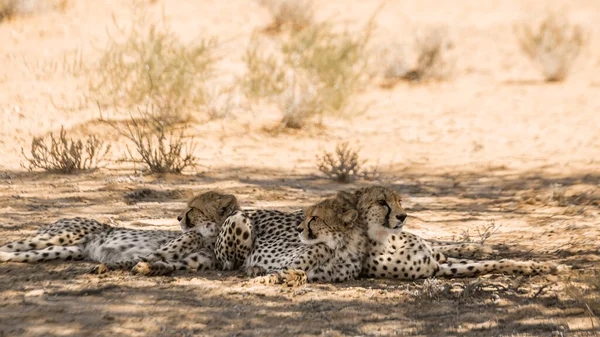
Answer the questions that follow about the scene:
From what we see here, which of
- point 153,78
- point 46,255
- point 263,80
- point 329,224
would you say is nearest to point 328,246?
point 329,224

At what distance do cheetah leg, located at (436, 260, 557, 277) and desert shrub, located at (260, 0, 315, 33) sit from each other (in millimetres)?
14265

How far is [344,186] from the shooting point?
950 cm

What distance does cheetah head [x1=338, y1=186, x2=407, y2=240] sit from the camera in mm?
5199

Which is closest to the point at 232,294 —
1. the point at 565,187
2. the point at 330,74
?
the point at 565,187

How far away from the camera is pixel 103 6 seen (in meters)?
18.0

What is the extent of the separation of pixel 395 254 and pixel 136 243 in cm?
169

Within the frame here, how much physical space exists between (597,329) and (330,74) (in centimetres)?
937

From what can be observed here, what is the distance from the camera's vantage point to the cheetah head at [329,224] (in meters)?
5.29

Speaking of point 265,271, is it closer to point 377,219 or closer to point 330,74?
point 377,219

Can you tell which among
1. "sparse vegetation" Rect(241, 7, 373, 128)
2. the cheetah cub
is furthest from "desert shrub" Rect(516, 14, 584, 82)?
the cheetah cub

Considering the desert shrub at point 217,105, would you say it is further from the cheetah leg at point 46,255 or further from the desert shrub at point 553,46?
the desert shrub at point 553,46

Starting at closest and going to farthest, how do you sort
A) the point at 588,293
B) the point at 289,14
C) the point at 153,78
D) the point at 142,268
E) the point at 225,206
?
the point at 588,293
the point at 142,268
the point at 225,206
the point at 153,78
the point at 289,14

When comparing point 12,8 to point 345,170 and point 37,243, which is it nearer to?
point 345,170

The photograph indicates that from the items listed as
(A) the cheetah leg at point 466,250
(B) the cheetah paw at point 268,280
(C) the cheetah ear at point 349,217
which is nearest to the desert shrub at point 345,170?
(A) the cheetah leg at point 466,250
